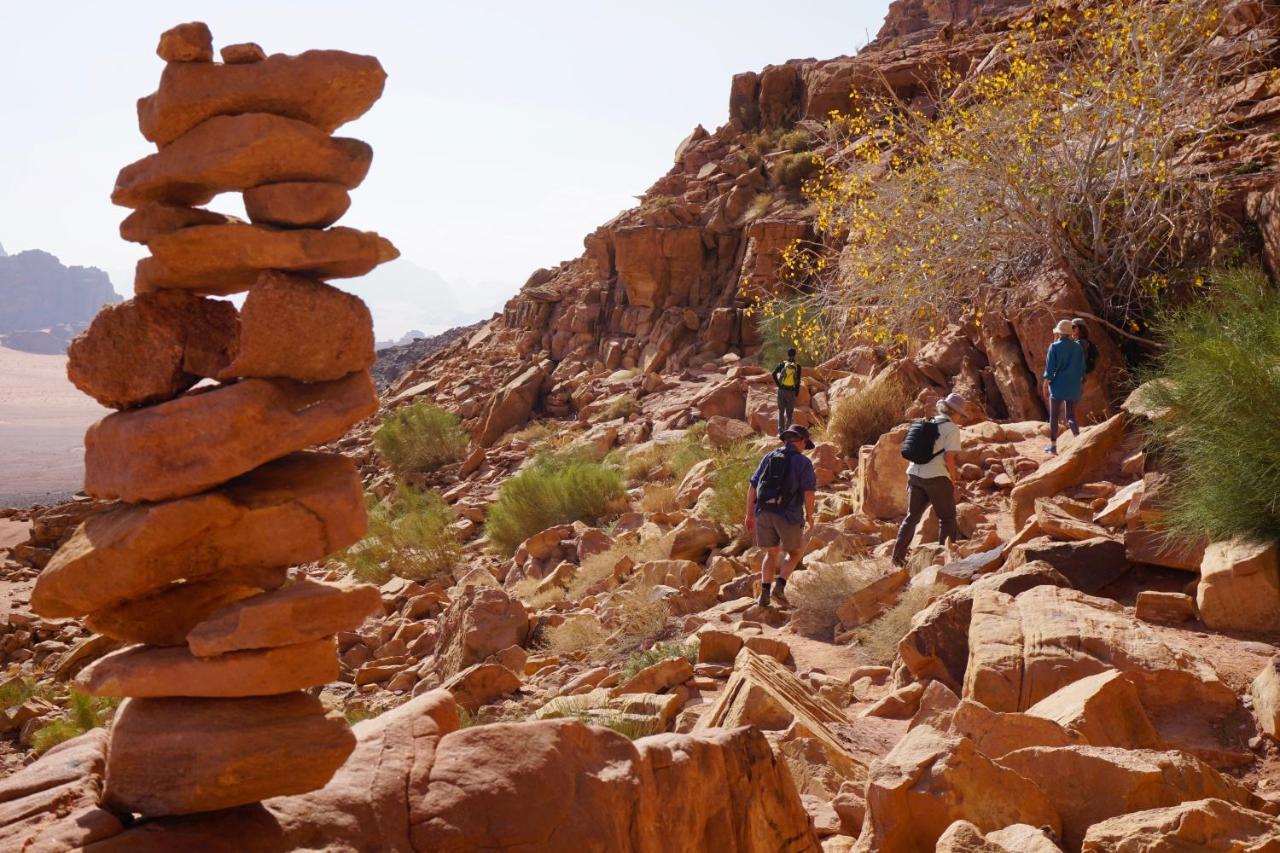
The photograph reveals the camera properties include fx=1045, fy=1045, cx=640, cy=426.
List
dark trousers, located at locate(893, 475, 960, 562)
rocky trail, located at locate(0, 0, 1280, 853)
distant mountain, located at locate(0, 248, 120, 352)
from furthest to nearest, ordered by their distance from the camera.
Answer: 1. distant mountain, located at locate(0, 248, 120, 352)
2. dark trousers, located at locate(893, 475, 960, 562)
3. rocky trail, located at locate(0, 0, 1280, 853)

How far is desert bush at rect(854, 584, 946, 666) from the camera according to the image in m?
8.14

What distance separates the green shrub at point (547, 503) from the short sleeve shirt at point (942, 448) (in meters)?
7.99

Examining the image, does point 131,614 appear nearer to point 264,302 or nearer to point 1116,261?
point 264,302

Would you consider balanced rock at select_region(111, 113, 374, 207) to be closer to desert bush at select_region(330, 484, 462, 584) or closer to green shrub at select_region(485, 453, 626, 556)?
desert bush at select_region(330, 484, 462, 584)

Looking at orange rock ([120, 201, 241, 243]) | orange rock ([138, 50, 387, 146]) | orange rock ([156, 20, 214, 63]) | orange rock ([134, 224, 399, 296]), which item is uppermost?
orange rock ([156, 20, 214, 63])

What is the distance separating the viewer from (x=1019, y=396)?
46.0 feet

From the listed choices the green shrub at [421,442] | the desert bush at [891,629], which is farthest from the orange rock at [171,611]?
the green shrub at [421,442]

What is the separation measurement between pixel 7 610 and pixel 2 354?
12866cm

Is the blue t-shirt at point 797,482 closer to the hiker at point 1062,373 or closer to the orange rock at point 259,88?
the hiker at point 1062,373

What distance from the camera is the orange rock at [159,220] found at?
443cm

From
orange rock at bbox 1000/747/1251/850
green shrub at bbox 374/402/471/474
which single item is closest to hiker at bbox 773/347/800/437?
orange rock at bbox 1000/747/1251/850

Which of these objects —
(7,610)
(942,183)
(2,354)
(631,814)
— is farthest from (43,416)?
(631,814)

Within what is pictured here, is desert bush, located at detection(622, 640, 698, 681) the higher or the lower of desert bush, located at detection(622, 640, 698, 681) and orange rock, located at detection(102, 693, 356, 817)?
the lower

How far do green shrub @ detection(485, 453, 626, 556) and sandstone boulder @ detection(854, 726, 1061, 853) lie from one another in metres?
12.7
